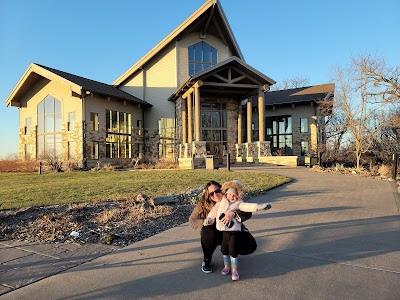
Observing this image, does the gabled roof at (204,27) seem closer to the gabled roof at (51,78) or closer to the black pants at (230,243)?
the gabled roof at (51,78)

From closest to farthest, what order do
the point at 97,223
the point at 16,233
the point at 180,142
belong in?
the point at 16,233, the point at 97,223, the point at 180,142

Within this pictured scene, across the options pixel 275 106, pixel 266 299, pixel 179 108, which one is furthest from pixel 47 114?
pixel 266 299

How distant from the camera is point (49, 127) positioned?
2386 cm

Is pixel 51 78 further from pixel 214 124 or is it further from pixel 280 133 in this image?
pixel 280 133

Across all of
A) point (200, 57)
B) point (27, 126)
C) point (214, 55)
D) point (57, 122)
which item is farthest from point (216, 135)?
point (27, 126)

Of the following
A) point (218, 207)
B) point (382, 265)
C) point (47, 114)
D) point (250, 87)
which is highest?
point (250, 87)

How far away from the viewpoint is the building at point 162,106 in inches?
854

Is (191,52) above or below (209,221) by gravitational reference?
above

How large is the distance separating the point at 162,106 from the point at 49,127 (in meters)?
9.21

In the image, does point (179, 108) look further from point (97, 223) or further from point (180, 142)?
point (97, 223)

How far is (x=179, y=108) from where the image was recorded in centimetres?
2512

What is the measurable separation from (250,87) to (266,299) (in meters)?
20.2

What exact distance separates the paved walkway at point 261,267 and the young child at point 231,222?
0.69 ft

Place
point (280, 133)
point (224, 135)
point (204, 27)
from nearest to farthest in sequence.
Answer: point (224, 135)
point (204, 27)
point (280, 133)
